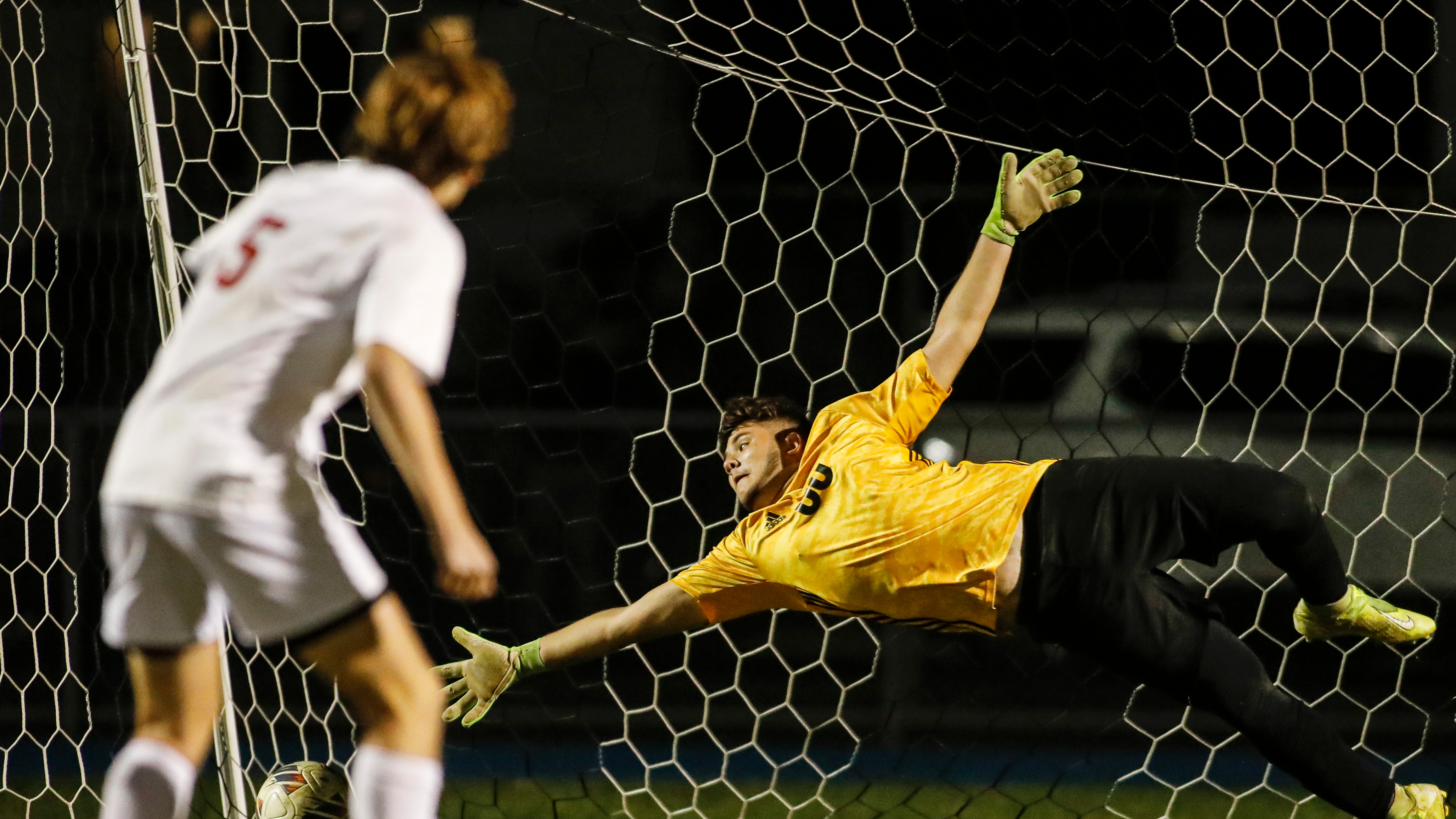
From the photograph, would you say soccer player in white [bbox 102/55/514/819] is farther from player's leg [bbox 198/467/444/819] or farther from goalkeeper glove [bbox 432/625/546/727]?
goalkeeper glove [bbox 432/625/546/727]

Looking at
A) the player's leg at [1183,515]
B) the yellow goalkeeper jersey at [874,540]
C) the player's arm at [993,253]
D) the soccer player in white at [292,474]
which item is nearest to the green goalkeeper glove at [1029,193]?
the player's arm at [993,253]

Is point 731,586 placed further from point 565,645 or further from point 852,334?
point 852,334

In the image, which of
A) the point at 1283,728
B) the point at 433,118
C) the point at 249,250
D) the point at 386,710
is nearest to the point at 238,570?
the point at 386,710

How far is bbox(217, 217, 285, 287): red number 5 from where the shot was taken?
1560mm

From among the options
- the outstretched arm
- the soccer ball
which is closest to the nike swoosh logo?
the outstretched arm

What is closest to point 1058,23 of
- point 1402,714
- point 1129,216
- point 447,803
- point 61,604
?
point 1129,216

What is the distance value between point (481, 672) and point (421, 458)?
1286mm

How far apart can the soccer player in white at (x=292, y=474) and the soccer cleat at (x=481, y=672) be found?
1.02m

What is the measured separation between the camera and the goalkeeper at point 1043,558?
2189 mm

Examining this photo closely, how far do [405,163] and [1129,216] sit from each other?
3633 mm

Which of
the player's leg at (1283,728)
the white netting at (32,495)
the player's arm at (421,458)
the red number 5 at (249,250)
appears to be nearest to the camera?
the player's arm at (421,458)

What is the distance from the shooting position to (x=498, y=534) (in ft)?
15.1

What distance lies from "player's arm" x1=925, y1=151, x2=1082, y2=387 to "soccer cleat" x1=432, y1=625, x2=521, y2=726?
943 mm

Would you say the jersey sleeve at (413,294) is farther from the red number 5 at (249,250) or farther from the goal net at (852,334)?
the goal net at (852,334)
